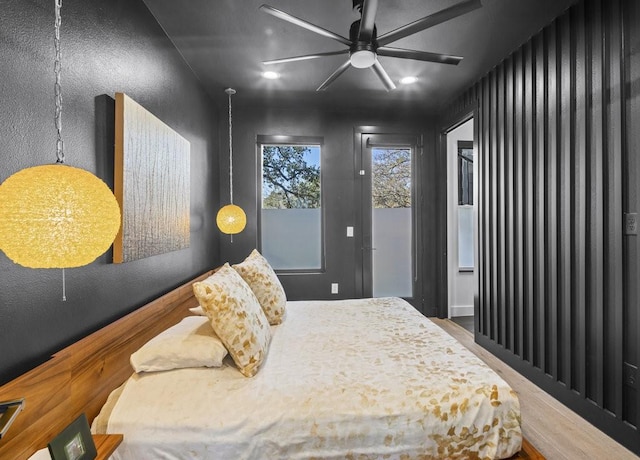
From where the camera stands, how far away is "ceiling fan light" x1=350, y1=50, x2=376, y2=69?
2.00 meters

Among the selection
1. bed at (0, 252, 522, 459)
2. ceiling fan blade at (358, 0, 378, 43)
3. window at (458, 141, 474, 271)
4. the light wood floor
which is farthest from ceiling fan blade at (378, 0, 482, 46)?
window at (458, 141, 474, 271)

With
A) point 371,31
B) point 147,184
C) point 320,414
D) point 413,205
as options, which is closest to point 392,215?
point 413,205

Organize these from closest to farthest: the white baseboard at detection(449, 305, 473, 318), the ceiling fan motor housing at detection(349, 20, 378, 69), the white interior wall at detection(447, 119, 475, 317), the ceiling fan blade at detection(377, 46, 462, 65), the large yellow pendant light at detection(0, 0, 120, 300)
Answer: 1. the large yellow pendant light at detection(0, 0, 120, 300)
2. the ceiling fan motor housing at detection(349, 20, 378, 69)
3. the ceiling fan blade at detection(377, 46, 462, 65)
4. the white interior wall at detection(447, 119, 475, 317)
5. the white baseboard at detection(449, 305, 473, 318)

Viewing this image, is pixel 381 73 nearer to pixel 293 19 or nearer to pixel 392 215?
pixel 293 19

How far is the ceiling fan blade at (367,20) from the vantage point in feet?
5.27

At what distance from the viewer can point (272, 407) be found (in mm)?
1330

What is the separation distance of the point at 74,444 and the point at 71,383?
0.29 metres

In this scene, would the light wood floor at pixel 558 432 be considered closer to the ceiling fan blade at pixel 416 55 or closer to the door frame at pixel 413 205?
the door frame at pixel 413 205

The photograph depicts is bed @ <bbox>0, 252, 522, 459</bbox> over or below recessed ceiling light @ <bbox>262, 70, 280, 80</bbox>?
below

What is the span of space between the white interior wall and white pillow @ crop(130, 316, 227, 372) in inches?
146

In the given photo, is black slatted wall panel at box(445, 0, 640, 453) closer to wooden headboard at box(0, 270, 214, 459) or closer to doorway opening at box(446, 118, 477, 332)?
doorway opening at box(446, 118, 477, 332)

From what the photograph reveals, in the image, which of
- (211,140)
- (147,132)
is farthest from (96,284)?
(211,140)

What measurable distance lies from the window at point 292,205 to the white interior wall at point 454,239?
1840 millimetres

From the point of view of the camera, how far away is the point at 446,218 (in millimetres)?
4242
